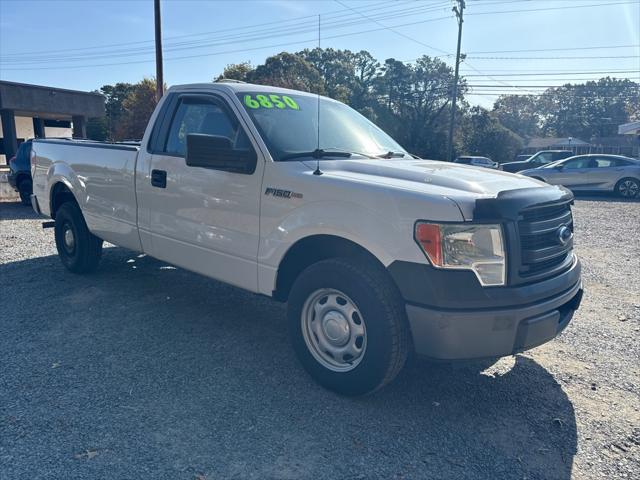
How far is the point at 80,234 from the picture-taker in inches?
235

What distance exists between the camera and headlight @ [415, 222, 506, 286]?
2.88 meters

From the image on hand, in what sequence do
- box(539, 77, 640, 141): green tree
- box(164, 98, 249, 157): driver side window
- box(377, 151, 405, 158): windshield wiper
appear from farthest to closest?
box(539, 77, 640, 141): green tree → box(377, 151, 405, 158): windshield wiper → box(164, 98, 249, 157): driver side window

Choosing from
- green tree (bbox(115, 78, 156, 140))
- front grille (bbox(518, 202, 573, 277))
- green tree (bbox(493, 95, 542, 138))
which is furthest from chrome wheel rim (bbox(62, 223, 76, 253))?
green tree (bbox(493, 95, 542, 138))

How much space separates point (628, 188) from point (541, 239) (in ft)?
54.2

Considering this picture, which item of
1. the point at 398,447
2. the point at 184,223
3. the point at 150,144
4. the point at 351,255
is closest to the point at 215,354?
the point at 184,223

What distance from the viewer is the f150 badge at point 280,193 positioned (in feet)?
11.5

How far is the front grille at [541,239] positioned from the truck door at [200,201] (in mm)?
1823

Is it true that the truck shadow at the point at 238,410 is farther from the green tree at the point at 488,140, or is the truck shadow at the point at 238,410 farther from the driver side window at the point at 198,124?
the green tree at the point at 488,140

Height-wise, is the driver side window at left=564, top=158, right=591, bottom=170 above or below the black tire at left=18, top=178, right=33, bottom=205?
above

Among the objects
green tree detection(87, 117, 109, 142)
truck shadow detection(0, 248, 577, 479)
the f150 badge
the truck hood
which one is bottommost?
truck shadow detection(0, 248, 577, 479)

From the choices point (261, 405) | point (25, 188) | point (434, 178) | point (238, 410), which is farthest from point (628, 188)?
point (25, 188)

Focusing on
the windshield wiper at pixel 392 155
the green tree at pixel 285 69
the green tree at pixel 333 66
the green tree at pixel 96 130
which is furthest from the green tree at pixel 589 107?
the windshield wiper at pixel 392 155

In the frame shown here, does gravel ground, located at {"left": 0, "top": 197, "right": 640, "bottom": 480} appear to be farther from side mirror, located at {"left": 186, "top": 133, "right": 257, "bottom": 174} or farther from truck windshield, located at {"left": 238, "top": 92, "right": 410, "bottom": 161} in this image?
truck windshield, located at {"left": 238, "top": 92, "right": 410, "bottom": 161}

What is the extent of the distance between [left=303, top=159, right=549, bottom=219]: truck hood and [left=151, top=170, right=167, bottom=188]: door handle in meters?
1.49
